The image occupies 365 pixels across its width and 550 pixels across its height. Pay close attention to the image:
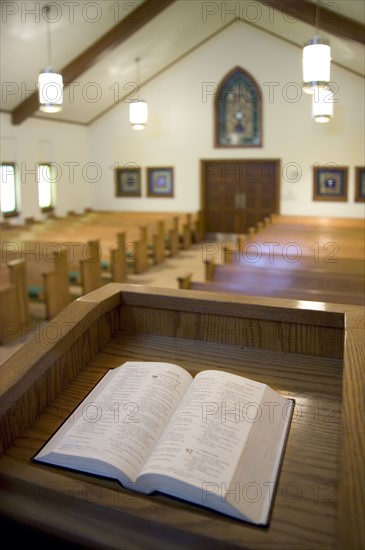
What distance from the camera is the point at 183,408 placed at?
1.17 m

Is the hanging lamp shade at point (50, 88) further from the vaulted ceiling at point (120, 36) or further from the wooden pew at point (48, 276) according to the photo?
the wooden pew at point (48, 276)

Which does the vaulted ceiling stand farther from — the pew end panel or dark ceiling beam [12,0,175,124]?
the pew end panel

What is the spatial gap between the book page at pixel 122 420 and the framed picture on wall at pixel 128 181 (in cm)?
1107

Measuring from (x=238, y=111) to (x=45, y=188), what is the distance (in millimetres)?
4325

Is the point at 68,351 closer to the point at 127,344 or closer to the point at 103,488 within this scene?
the point at 127,344

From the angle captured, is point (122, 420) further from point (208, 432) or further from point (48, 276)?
point (48, 276)

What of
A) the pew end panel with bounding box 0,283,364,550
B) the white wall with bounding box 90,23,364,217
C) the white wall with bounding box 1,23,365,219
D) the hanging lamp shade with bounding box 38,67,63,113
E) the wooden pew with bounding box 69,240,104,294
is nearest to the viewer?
the pew end panel with bounding box 0,283,364,550

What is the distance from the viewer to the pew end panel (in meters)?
0.86

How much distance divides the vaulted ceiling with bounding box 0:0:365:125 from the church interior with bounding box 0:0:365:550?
0.04 meters

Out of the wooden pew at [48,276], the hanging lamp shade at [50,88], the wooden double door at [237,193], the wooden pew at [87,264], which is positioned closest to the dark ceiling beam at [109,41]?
the hanging lamp shade at [50,88]

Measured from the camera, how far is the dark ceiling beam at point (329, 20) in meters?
7.11

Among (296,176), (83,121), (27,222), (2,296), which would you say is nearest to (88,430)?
(2,296)

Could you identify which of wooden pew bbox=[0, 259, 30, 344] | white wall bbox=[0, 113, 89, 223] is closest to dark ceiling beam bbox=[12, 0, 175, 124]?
white wall bbox=[0, 113, 89, 223]

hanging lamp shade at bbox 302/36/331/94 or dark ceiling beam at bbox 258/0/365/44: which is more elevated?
dark ceiling beam at bbox 258/0/365/44
